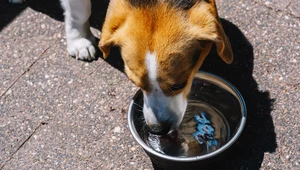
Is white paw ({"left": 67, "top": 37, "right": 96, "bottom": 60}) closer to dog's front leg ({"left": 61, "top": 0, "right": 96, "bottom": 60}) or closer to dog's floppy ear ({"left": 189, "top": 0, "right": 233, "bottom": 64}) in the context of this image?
dog's front leg ({"left": 61, "top": 0, "right": 96, "bottom": 60})

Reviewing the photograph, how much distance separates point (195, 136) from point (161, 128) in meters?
0.50

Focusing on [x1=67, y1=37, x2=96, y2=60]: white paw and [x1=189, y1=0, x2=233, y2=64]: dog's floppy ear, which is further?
[x1=67, y1=37, x2=96, y2=60]: white paw

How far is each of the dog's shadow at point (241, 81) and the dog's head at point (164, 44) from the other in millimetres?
627

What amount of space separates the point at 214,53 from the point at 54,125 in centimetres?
162

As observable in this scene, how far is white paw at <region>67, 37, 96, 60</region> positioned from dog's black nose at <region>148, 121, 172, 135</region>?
1402 mm

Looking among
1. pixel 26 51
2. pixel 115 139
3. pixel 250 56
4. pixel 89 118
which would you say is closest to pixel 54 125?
pixel 89 118

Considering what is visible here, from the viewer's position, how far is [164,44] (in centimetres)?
328

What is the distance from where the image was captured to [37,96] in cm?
453

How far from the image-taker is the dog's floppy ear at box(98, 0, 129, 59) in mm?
3592

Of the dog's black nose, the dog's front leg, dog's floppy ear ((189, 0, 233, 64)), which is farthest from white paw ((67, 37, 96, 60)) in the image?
dog's floppy ear ((189, 0, 233, 64))

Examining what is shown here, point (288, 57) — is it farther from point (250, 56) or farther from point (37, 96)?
point (37, 96)

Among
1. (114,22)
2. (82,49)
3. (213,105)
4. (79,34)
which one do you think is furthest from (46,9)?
(213,105)

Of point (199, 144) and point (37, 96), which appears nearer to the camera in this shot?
point (199, 144)

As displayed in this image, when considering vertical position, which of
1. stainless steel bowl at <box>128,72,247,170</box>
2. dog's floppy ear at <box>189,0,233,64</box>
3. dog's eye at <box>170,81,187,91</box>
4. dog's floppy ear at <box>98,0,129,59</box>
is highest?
dog's floppy ear at <box>189,0,233,64</box>
